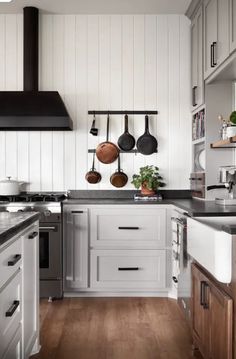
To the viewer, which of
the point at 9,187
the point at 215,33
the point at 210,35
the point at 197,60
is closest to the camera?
the point at 215,33

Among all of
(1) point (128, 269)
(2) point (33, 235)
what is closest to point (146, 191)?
(1) point (128, 269)

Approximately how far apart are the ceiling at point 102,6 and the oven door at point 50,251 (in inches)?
80.8

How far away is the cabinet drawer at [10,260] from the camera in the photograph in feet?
5.45

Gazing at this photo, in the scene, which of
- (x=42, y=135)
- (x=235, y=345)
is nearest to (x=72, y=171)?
(x=42, y=135)

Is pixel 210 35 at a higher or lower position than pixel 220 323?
higher

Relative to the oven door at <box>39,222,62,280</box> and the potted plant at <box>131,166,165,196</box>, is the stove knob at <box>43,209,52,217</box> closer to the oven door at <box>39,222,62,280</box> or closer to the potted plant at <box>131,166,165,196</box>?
the oven door at <box>39,222,62,280</box>

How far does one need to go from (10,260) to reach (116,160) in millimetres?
2658

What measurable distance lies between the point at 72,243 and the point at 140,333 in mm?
1167

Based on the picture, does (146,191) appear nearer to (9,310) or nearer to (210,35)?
(210,35)

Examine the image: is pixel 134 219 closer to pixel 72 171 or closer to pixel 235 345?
pixel 72 171

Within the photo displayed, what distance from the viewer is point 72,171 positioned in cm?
440

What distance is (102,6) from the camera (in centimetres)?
418

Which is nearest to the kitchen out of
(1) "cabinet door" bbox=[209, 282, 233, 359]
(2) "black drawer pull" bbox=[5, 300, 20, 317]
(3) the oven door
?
(3) the oven door

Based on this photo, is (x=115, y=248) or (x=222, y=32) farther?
(x=115, y=248)
